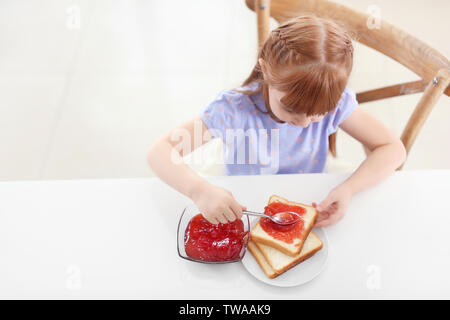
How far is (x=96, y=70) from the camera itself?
1.80 metres

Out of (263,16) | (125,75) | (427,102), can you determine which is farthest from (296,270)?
(125,75)

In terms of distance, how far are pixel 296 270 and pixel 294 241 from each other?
0.16ft

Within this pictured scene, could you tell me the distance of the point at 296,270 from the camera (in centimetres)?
62

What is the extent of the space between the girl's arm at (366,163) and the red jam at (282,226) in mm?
47

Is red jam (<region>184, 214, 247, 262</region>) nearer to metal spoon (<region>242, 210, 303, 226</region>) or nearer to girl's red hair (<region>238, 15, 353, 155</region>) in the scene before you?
metal spoon (<region>242, 210, 303, 226</region>)

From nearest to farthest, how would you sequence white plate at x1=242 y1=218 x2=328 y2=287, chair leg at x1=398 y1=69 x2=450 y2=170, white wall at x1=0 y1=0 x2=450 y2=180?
white plate at x1=242 y1=218 x2=328 y2=287, chair leg at x1=398 y1=69 x2=450 y2=170, white wall at x1=0 y1=0 x2=450 y2=180

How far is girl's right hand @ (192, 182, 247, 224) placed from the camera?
66cm

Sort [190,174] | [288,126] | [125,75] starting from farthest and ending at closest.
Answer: [125,75], [288,126], [190,174]

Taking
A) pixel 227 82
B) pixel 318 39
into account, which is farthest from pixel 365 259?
pixel 227 82

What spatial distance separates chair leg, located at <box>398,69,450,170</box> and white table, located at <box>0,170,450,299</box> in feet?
0.46

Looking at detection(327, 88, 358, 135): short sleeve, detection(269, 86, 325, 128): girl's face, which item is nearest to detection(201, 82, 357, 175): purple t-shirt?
detection(327, 88, 358, 135): short sleeve

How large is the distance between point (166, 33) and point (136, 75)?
33 cm

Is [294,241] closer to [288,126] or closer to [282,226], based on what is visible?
[282,226]
